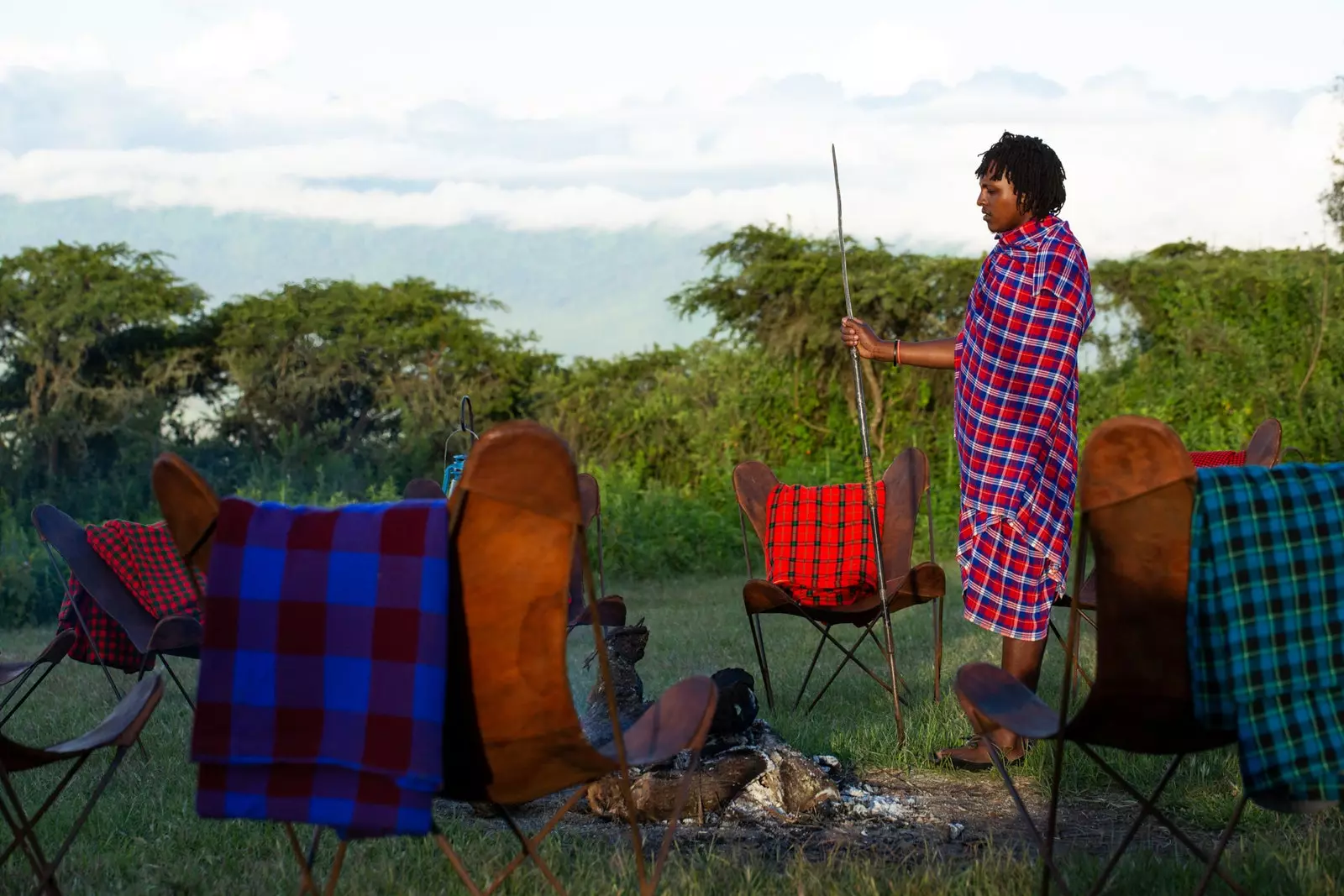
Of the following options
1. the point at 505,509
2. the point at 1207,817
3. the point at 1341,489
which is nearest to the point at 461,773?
the point at 505,509

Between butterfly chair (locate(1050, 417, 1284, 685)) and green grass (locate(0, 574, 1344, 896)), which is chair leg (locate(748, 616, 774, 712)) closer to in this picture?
green grass (locate(0, 574, 1344, 896))

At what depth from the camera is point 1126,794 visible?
332 centimetres

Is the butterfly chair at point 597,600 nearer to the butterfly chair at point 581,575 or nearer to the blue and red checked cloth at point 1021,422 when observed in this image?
the butterfly chair at point 581,575

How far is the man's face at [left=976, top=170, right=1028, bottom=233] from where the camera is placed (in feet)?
11.3

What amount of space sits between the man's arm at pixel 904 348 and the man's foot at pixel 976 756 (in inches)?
42.4

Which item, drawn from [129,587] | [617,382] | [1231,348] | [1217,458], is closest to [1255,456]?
[1217,458]

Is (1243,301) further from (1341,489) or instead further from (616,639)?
(1341,489)

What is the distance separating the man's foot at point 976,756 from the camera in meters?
3.49

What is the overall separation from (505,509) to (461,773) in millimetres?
446

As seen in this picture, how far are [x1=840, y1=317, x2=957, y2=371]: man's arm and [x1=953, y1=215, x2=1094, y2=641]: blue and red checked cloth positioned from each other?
126 millimetres

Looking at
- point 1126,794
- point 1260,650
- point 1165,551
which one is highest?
point 1165,551

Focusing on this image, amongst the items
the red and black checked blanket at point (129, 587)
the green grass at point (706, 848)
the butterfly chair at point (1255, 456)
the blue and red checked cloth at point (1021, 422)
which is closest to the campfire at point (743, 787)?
the green grass at point (706, 848)

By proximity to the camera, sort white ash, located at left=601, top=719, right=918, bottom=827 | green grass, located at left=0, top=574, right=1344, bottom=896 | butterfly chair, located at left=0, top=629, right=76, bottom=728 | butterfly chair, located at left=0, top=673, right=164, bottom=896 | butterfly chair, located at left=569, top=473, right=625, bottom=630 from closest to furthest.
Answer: butterfly chair, located at left=0, top=673, right=164, bottom=896, green grass, located at left=0, top=574, right=1344, bottom=896, white ash, located at left=601, top=719, right=918, bottom=827, butterfly chair, located at left=0, top=629, right=76, bottom=728, butterfly chair, located at left=569, top=473, right=625, bottom=630

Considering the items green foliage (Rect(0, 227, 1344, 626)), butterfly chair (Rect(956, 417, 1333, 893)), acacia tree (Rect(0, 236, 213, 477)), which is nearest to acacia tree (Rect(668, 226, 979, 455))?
green foliage (Rect(0, 227, 1344, 626))
